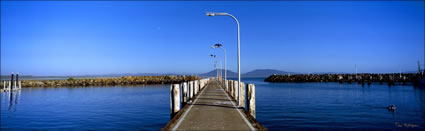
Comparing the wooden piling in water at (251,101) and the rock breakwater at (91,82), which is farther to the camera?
the rock breakwater at (91,82)

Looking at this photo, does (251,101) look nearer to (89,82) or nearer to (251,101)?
(251,101)

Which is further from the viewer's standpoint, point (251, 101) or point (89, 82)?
point (89, 82)

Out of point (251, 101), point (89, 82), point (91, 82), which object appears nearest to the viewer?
point (251, 101)

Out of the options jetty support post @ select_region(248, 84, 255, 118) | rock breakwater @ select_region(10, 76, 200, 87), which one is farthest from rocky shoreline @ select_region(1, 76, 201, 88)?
jetty support post @ select_region(248, 84, 255, 118)

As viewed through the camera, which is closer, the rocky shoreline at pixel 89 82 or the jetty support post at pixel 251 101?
the jetty support post at pixel 251 101

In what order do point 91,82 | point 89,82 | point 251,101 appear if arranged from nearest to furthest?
point 251,101, point 89,82, point 91,82

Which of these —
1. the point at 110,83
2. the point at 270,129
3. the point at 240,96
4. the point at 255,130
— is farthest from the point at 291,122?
the point at 110,83

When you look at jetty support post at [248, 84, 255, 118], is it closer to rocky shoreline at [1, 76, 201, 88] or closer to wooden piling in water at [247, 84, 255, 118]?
wooden piling in water at [247, 84, 255, 118]

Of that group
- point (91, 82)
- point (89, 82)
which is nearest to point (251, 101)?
point (89, 82)

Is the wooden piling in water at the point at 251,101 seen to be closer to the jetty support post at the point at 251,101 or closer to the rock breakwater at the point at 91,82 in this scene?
the jetty support post at the point at 251,101

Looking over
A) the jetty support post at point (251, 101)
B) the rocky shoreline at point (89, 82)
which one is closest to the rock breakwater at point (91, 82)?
the rocky shoreline at point (89, 82)

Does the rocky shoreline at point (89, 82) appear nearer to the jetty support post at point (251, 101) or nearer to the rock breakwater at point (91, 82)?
the rock breakwater at point (91, 82)

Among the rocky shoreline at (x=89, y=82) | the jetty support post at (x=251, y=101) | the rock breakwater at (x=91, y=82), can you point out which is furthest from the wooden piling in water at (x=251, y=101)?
the rock breakwater at (x=91, y=82)

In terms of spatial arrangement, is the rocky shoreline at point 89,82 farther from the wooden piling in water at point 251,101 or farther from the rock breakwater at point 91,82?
the wooden piling in water at point 251,101
